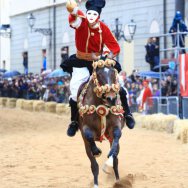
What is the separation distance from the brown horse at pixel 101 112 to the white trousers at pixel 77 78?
509mm

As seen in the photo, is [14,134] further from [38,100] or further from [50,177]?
[38,100]

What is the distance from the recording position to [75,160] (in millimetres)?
16938

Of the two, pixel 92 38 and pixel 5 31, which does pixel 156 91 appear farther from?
pixel 5 31

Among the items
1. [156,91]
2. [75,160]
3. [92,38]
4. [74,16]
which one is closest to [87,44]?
[92,38]

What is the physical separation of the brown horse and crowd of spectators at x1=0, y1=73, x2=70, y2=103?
24.2 metres

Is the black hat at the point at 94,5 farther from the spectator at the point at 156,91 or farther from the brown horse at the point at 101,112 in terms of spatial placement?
the spectator at the point at 156,91

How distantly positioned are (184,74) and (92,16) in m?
10.9

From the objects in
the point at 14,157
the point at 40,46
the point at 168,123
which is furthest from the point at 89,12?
the point at 40,46

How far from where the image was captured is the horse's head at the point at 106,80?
11.4m

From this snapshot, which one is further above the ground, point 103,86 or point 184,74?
point 184,74

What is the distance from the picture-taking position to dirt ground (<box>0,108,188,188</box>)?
13.4m

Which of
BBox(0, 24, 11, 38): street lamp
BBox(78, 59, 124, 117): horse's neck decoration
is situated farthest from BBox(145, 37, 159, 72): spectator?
BBox(0, 24, 11, 38): street lamp

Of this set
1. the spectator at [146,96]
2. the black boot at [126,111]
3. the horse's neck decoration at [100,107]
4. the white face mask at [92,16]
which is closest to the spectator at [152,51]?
the spectator at [146,96]

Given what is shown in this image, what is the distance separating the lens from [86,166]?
15789mm
